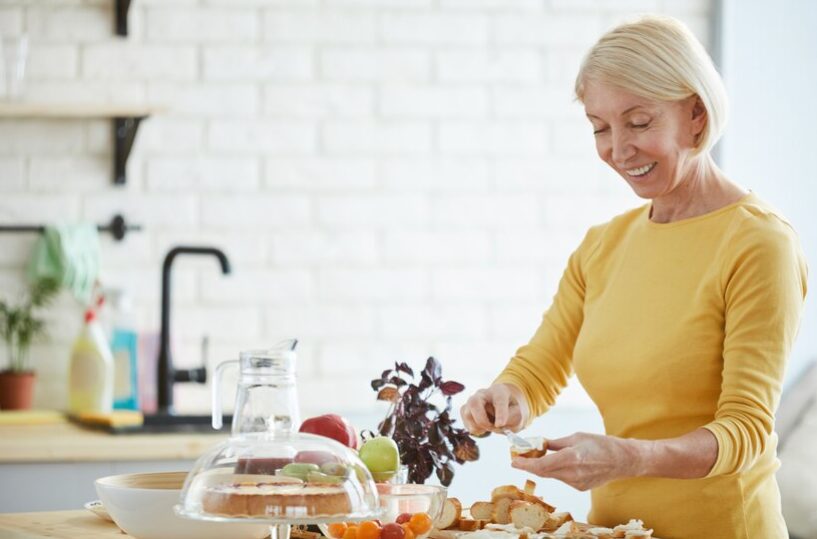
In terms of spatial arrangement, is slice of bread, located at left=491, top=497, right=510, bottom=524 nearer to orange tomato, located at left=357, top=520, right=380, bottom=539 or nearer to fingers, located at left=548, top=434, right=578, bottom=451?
fingers, located at left=548, top=434, right=578, bottom=451

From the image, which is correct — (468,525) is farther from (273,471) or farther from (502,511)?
(273,471)

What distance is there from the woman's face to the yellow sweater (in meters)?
0.11

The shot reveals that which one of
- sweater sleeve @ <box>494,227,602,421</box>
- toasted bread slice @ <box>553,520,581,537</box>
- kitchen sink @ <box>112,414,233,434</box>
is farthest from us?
kitchen sink @ <box>112,414,233,434</box>

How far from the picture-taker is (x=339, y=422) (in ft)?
6.64

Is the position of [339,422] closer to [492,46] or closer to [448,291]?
[448,291]

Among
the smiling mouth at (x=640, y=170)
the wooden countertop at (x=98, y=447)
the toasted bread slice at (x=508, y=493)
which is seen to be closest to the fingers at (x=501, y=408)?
the toasted bread slice at (x=508, y=493)

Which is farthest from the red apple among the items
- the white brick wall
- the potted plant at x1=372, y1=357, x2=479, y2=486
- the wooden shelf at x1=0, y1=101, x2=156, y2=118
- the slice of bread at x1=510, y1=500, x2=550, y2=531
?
the wooden shelf at x1=0, y1=101, x2=156, y2=118

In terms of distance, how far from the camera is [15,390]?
338cm

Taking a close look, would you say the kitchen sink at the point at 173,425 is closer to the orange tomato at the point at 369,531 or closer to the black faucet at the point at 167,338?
the black faucet at the point at 167,338

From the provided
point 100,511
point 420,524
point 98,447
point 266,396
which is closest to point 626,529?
point 420,524

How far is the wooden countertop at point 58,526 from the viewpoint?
1.90 metres

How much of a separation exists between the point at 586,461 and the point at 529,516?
0.13 metres

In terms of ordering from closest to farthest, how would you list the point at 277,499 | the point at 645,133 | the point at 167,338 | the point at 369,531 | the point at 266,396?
the point at 277,499 < the point at 266,396 < the point at 369,531 < the point at 645,133 < the point at 167,338

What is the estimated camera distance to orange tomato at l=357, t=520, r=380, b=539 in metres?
1.72
